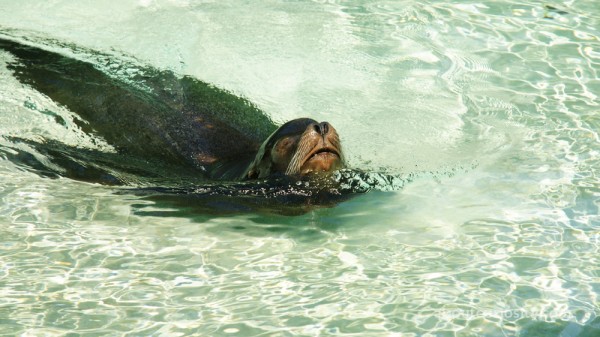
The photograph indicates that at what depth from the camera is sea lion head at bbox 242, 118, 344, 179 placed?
5797 mm

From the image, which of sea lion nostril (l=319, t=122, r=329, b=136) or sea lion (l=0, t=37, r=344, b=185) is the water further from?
sea lion nostril (l=319, t=122, r=329, b=136)

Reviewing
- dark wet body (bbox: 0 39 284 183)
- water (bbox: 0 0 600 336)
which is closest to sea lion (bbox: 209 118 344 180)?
water (bbox: 0 0 600 336)

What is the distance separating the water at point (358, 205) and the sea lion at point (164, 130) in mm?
187

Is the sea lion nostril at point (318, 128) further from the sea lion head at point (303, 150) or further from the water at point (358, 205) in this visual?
the water at point (358, 205)

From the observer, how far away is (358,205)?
593cm

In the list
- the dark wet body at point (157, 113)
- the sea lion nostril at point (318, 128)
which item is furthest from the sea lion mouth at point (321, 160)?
the dark wet body at point (157, 113)

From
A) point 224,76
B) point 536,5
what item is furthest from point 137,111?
point 536,5

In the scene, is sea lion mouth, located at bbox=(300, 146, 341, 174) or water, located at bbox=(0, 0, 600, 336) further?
sea lion mouth, located at bbox=(300, 146, 341, 174)

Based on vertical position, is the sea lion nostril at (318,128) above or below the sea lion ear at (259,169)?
above

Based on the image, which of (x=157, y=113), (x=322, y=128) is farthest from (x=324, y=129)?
(x=157, y=113)

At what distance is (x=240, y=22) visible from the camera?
31.7 ft

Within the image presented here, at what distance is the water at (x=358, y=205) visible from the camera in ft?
15.3

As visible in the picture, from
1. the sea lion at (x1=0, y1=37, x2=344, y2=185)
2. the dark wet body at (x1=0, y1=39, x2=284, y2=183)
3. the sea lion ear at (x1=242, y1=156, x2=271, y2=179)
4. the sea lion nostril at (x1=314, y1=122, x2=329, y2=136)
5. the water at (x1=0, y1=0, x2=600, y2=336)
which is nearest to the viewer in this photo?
the water at (x1=0, y1=0, x2=600, y2=336)

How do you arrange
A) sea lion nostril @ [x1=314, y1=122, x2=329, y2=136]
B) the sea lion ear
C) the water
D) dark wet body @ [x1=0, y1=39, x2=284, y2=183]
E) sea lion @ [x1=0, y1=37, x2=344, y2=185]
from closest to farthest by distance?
1. the water
2. sea lion nostril @ [x1=314, y1=122, x2=329, y2=136]
3. sea lion @ [x1=0, y1=37, x2=344, y2=185]
4. the sea lion ear
5. dark wet body @ [x1=0, y1=39, x2=284, y2=183]
